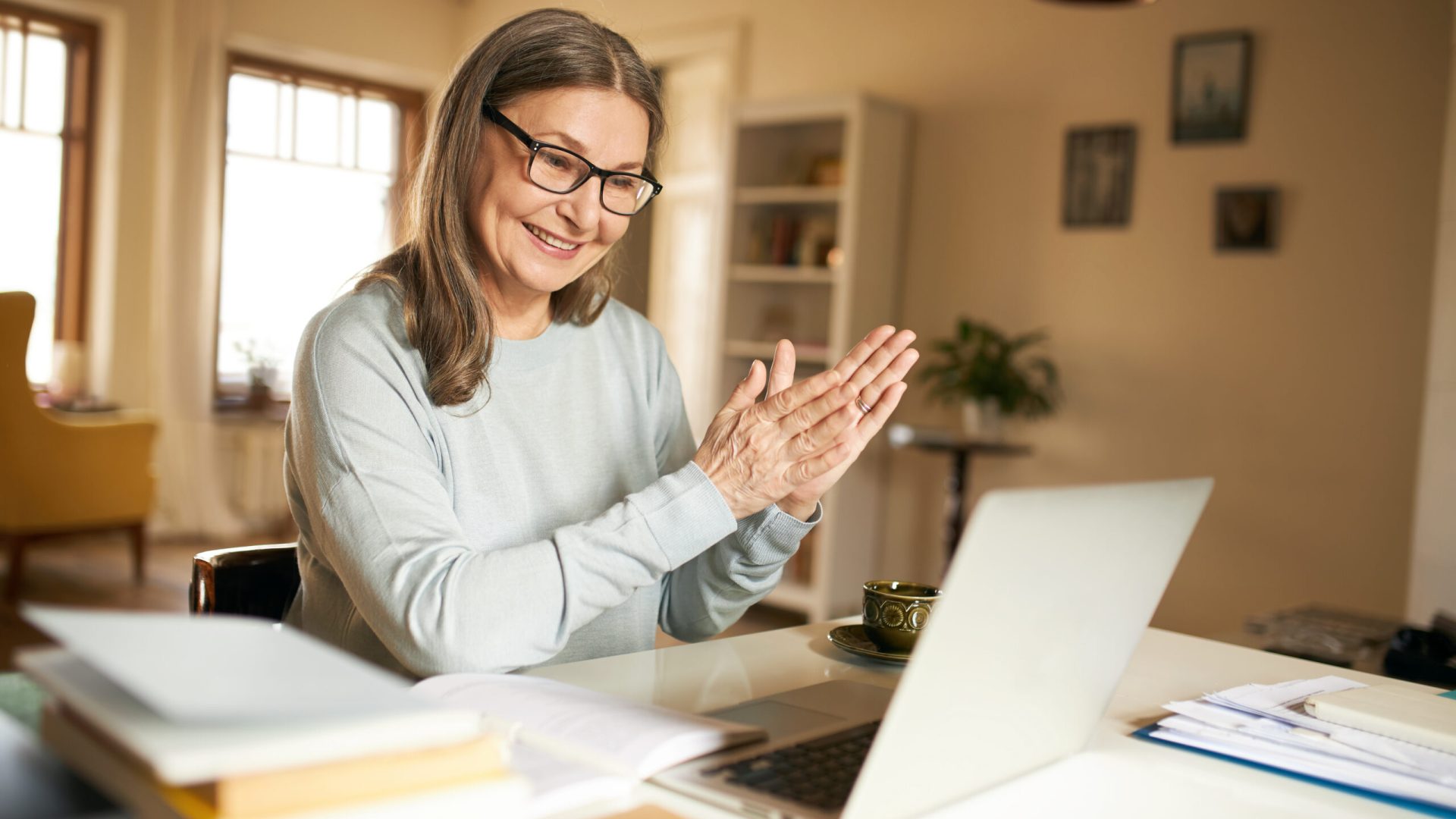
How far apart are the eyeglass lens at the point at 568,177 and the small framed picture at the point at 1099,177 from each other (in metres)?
3.24

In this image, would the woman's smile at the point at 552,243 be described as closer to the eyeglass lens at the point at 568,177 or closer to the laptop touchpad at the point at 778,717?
the eyeglass lens at the point at 568,177

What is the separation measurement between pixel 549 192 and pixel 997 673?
796 millimetres

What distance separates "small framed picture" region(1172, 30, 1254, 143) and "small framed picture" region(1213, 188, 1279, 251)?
0.20m

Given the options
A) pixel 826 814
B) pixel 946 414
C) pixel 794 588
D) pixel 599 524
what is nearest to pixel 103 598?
pixel 794 588

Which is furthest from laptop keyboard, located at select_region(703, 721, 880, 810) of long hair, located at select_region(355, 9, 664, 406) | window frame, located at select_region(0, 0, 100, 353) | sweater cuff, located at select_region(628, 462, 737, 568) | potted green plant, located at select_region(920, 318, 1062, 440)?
window frame, located at select_region(0, 0, 100, 353)

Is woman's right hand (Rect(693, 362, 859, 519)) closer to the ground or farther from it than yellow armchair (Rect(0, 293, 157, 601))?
farther from it

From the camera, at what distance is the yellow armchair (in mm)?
4102

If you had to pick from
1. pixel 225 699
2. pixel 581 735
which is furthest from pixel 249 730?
pixel 581 735

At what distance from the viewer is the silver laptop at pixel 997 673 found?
0.62 metres

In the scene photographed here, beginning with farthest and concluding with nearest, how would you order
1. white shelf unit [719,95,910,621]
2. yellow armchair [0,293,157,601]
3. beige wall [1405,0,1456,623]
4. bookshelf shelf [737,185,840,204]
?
bookshelf shelf [737,185,840,204], white shelf unit [719,95,910,621], yellow armchair [0,293,157,601], beige wall [1405,0,1456,623]

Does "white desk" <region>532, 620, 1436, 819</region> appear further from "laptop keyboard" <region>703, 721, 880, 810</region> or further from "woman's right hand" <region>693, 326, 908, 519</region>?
"woman's right hand" <region>693, 326, 908, 519</region>

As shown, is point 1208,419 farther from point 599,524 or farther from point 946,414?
point 599,524

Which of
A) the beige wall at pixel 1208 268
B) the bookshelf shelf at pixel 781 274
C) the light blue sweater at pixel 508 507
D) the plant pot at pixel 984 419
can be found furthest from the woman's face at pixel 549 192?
the bookshelf shelf at pixel 781 274

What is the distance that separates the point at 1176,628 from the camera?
13.2 feet
